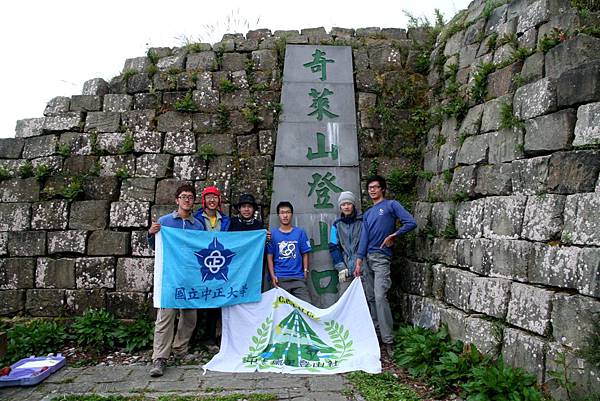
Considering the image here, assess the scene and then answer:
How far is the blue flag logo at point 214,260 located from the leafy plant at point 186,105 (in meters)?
2.24

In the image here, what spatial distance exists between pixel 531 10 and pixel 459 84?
1.28 metres

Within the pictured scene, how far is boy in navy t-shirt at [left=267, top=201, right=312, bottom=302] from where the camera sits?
5746mm

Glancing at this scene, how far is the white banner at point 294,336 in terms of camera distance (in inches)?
199

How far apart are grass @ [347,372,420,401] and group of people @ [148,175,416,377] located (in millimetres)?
711

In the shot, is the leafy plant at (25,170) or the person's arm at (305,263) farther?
the leafy plant at (25,170)

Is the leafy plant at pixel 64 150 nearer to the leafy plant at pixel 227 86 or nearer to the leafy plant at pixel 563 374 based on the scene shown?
the leafy plant at pixel 227 86

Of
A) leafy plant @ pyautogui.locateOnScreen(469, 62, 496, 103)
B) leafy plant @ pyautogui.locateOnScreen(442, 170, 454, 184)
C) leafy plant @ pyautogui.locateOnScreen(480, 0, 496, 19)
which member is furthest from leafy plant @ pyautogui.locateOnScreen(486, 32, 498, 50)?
leafy plant @ pyautogui.locateOnScreen(442, 170, 454, 184)

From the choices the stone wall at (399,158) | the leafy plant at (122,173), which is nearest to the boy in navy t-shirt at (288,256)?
the stone wall at (399,158)

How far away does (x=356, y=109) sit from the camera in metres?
6.98

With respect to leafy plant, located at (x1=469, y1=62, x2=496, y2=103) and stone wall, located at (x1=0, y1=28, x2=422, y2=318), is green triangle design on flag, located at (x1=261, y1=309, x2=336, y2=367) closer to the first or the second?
stone wall, located at (x1=0, y1=28, x2=422, y2=318)

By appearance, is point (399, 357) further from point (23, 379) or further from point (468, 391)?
point (23, 379)

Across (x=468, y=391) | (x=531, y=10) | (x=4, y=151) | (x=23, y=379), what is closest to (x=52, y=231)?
(x=4, y=151)

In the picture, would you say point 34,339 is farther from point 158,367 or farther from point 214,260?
point 214,260

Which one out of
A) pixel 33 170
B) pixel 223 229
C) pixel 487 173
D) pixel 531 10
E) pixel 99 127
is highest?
pixel 531 10
